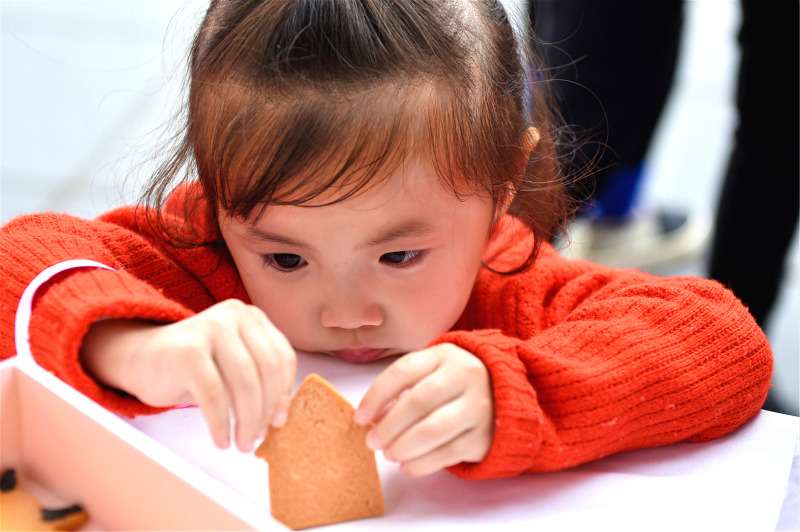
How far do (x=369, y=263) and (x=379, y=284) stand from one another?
0.03 m

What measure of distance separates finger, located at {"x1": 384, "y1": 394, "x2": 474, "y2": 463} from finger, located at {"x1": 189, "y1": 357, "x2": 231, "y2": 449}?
0.12m

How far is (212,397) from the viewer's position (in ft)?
2.09

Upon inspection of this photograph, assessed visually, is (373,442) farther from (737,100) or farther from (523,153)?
(737,100)

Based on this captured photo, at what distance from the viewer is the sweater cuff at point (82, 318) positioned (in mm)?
720

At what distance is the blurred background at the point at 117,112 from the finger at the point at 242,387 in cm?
125

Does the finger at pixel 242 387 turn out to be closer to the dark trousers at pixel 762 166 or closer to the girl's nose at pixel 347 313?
the girl's nose at pixel 347 313

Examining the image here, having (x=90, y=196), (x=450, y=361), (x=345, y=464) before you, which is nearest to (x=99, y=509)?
(x=345, y=464)

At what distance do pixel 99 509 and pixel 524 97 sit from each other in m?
0.63

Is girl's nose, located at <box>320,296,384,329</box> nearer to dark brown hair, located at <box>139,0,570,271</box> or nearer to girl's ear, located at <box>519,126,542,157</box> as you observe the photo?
dark brown hair, located at <box>139,0,570,271</box>

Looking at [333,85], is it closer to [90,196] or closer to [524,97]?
[524,97]

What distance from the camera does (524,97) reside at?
100 cm

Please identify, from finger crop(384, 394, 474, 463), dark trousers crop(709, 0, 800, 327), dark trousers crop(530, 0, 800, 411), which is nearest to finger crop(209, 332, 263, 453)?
finger crop(384, 394, 474, 463)

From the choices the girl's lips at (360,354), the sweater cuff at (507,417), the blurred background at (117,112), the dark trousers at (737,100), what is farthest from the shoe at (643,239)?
the sweater cuff at (507,417)

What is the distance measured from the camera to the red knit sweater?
0.72 meters
